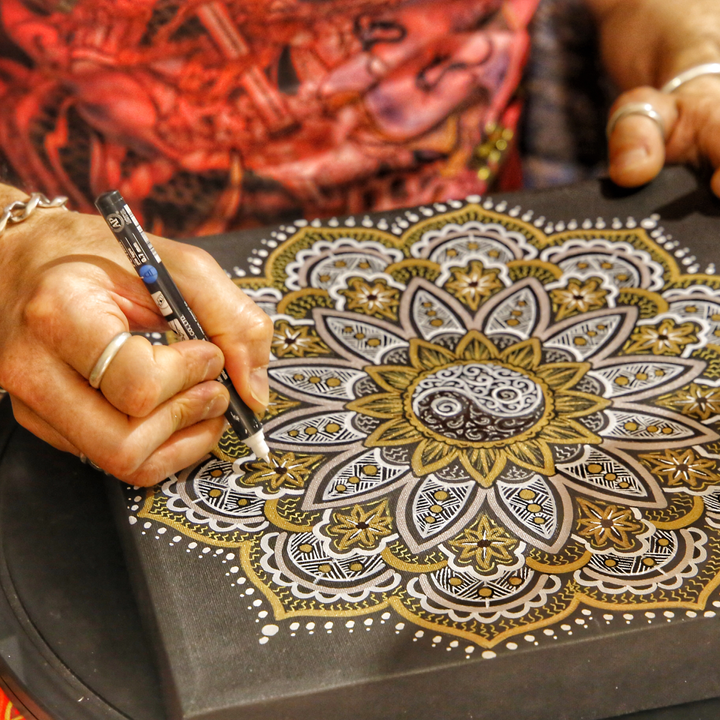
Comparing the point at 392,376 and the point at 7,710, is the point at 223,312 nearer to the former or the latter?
the point at 392,376

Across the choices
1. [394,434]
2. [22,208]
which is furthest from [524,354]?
[22,208]

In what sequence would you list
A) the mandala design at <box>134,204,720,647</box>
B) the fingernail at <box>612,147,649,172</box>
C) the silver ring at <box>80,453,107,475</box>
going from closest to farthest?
the mandala design at <box>134,204,720,647</box> < the silver ring at <box>80,453,107,475</box> < the fingernail at <box>612,147,649,172</box>

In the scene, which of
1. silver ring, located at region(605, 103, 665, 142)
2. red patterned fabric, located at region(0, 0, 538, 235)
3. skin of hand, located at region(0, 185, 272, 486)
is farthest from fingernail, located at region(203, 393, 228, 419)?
silver ring, located at region(605, 103, 665, 142)

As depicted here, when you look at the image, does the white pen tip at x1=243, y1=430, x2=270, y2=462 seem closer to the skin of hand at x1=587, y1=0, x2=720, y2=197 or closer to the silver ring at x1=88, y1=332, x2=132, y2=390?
the silver ring at x1=88, y1=332, x2=132, y2=390

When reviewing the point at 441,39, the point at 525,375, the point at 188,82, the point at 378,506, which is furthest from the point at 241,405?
the point at 441,39

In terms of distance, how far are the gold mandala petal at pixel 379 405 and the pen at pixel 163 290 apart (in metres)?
0.08

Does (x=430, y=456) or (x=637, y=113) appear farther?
(x=637, y=113)

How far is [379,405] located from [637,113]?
17.6 inches

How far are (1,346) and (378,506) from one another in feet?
0.83

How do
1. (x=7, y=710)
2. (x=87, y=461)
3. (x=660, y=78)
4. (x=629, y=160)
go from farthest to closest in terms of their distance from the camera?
(x=660, y=78) < (x=629, y=160) < (x=87, y=461) < (x=7, y=710)

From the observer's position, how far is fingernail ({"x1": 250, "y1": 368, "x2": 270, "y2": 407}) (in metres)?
0.54

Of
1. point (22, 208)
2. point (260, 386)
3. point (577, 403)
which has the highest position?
point (22, 208)

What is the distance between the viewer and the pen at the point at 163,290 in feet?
1.62

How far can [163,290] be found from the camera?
0.51 meters
